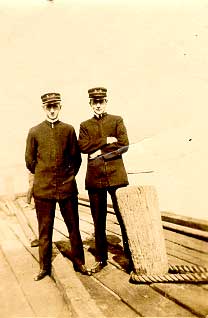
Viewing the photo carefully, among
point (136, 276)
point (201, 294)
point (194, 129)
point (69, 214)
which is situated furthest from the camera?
point (194, 129)

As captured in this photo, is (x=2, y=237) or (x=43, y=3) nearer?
(x=2, y=237)

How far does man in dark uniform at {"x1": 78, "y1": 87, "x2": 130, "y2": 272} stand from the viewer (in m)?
4.08

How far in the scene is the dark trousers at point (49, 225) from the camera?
4004 mm

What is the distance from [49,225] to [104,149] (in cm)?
92

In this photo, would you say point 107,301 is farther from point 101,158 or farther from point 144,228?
point 101,158

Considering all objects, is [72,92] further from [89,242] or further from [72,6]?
[89,242]

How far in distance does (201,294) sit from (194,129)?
593 inches

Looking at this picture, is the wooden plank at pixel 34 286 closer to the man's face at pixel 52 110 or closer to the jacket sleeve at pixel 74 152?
the jacket sleeve at pixel 74 152

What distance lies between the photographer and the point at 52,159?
13.2 ft

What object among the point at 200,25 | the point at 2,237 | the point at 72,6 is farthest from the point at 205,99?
the point at 72,6

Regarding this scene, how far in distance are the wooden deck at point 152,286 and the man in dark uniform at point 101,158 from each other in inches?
15.2

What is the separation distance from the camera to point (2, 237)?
623 centimetres

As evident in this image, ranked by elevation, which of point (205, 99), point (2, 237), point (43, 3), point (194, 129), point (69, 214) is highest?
point (43, 3)

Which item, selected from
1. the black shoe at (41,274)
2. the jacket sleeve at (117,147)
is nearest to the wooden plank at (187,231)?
Result: the jacket sleeve at (117,147)
